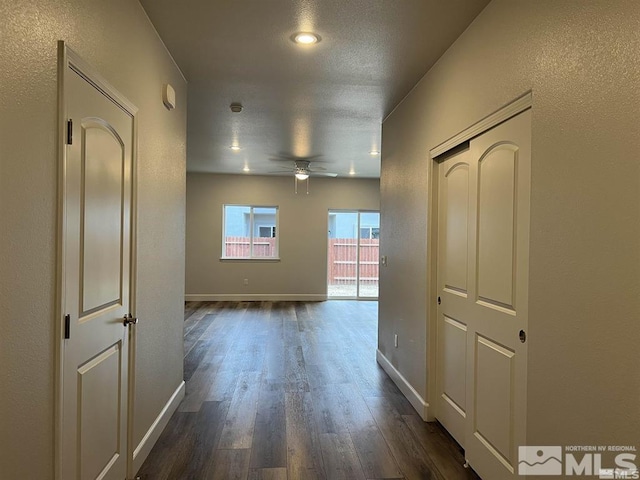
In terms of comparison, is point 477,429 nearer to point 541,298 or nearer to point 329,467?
point 329,467

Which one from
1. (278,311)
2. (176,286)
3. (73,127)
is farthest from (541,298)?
(278,311)

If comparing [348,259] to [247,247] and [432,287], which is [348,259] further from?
[432,287]

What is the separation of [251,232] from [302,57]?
6159 millimetres

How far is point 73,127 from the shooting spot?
1.53 metres

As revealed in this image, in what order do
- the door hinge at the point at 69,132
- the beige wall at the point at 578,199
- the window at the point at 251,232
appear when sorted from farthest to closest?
1. the window at the point at 251,232
2. the door hinge at the point at 69,132
3. the beige wall at the point at 578,199

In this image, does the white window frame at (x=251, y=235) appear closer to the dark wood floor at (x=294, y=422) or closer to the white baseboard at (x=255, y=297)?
the white baseboard at (x=255, y=297)

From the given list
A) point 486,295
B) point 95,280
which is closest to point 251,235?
point 486,295

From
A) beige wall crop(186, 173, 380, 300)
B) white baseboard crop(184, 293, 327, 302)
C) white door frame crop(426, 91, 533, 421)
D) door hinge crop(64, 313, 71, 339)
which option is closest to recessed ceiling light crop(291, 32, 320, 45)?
white door frame crop(426, 91, 533, 421)

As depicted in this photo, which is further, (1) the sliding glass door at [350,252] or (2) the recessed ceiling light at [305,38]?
(1) the sliding glass door at [350,252]

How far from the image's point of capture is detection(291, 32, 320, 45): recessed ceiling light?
2539mm

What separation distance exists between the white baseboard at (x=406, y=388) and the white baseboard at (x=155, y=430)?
1.85 meters

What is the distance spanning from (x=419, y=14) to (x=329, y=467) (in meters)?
2.64

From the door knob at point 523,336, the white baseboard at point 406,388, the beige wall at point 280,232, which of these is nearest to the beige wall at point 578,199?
the door knob at point 523,336

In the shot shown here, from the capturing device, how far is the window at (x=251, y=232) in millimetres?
8766
